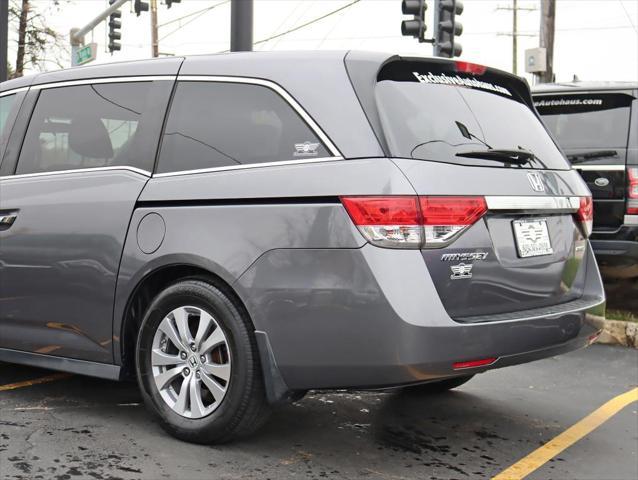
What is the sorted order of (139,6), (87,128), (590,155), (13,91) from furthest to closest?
(139,6) < (590,155) < (13,91) < (87,128)

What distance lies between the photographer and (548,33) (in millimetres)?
14312

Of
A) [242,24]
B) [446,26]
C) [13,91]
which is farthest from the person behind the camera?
[446,26]

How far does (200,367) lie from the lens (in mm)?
3588

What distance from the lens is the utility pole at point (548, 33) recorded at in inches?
563

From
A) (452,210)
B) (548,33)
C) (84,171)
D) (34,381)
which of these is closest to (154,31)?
(548,33)

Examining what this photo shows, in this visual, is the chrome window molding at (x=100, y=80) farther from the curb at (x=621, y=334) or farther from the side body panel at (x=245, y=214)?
the curb at (x=621, y=334)

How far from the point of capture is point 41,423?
388cm

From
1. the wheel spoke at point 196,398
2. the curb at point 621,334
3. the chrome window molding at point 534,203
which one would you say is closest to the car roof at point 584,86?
the curb at point 621,334

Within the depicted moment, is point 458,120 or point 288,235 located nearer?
point 288,235

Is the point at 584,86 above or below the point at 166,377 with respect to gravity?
above

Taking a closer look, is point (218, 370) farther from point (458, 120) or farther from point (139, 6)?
point (139, 6)

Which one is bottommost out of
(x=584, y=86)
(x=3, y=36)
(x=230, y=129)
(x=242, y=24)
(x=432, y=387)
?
(x=432, y=387)

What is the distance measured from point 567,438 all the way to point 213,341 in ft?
6.19

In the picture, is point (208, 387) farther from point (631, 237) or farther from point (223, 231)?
point (631, 237)
